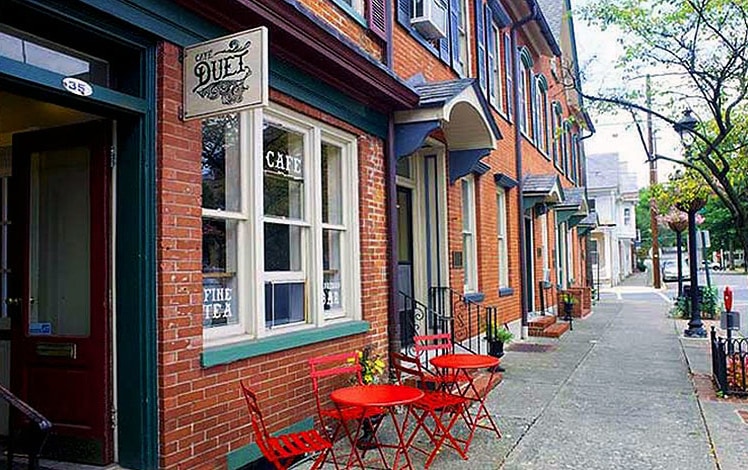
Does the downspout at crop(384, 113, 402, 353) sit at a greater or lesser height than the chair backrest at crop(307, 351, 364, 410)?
greater

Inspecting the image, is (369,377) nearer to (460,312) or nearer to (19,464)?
(19,464)

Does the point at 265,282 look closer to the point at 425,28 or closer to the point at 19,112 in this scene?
the point at 19,112

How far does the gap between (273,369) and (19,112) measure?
2536mm

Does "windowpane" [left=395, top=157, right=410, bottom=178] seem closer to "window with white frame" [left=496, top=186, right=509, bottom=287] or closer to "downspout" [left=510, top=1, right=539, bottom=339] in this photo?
"window with white frame" [left=496, top=186, right=509, bottom=287]

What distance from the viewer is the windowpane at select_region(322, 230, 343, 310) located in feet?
20.0

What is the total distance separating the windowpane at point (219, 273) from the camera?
14.6 ft

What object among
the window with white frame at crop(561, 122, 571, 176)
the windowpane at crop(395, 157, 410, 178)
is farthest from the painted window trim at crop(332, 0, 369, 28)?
the window with white frame at crop(561, 122, 571, 176)

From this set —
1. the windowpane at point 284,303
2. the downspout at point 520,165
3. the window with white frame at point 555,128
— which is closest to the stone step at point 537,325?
the downspout at point 520,165

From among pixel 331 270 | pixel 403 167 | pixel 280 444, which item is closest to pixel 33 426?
pixel 280 444

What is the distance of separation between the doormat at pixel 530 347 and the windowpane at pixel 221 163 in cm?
774

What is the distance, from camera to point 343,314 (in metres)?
6.26

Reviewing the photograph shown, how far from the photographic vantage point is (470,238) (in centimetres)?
1047

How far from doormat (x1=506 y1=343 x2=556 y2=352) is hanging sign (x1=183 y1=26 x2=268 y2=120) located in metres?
8.55

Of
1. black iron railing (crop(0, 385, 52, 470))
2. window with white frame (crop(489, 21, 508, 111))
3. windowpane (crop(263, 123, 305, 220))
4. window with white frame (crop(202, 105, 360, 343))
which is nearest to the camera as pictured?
black iron railing (crop(0, 385, 52, 470))
